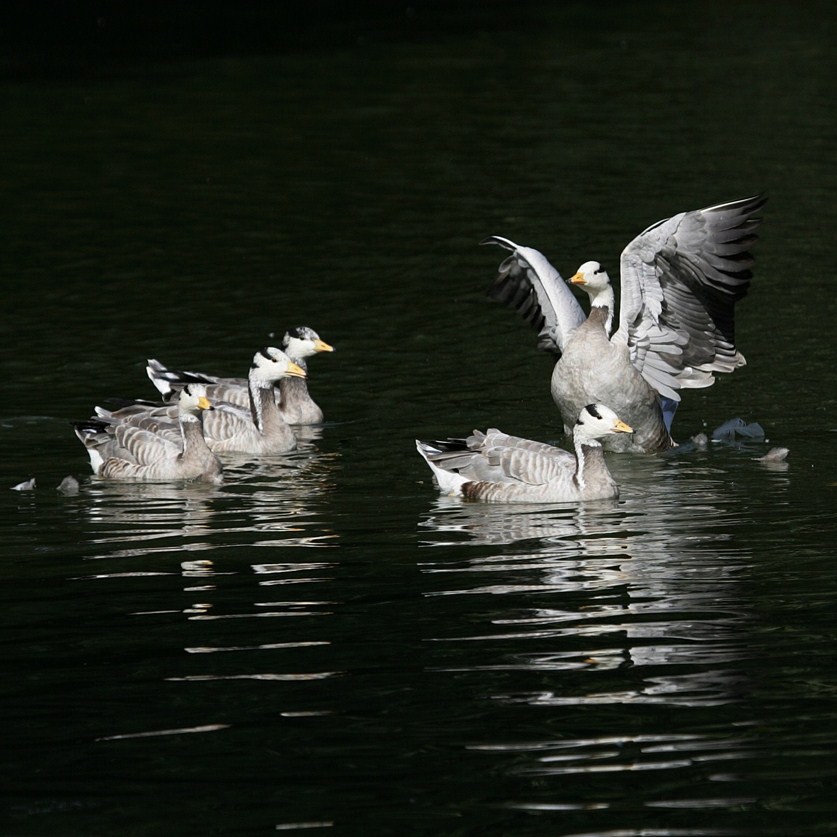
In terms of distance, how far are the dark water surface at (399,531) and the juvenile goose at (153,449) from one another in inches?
14.6

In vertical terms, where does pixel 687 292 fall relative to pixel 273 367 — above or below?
above

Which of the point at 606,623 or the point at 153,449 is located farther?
the point at 153,449

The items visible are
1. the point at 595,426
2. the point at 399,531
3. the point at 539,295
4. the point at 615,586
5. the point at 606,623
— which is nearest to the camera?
the point at 606,623

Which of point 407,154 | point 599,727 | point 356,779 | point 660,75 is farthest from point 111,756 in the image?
point 660,75

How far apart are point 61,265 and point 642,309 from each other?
11.3 m

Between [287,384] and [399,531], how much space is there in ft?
17.5

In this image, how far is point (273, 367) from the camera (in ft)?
61.3

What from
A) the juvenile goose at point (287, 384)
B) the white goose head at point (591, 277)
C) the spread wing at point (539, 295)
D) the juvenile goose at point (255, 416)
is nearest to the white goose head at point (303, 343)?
the juvenile goose at point (287, 384)

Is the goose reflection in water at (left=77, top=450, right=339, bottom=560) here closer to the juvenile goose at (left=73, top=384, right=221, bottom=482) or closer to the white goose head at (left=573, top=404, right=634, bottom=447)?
the juvenile goose at (left=73, top=384, right=221, bottom=482)

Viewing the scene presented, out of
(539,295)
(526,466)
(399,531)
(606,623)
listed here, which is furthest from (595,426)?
(606,623)

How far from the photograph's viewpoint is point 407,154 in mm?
35500

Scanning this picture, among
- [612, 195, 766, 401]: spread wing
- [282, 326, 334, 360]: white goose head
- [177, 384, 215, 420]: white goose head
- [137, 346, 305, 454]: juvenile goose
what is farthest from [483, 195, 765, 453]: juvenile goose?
[177, 384, 215, 420]: white goose head

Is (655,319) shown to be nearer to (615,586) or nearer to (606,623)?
(615,586)

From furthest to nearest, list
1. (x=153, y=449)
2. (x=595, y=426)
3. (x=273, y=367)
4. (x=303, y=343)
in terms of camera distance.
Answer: (x=303, y=343) → (x=273, y=367) → (x=153, y=449) → (x=595, y=426)
